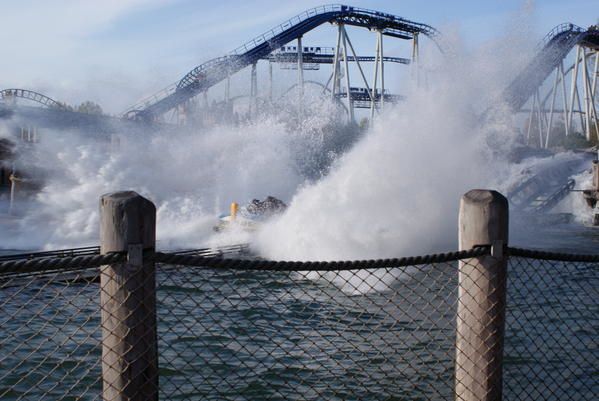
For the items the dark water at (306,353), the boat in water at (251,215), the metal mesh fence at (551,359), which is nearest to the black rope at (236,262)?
the dark water at (306,353)

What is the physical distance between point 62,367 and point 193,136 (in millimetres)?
25106

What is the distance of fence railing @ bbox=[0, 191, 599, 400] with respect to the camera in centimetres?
218

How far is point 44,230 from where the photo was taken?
18.5 m

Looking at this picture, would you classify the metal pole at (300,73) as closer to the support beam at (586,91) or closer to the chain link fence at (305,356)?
the support beam at (586,91)

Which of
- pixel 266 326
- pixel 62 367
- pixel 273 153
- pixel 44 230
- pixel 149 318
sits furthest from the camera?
pixel 273 153

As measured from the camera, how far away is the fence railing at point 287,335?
86.0 inches

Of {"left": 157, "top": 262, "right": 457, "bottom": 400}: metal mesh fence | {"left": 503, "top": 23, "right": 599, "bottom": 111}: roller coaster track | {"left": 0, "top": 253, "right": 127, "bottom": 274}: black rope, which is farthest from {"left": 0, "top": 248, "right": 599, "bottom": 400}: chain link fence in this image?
{"left": 503, "top": 23, "right": 599, "bottom": 111}: roller coaster track

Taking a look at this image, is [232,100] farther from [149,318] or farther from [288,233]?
[149,318]

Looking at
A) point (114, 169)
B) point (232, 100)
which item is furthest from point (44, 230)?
point (232, 100)

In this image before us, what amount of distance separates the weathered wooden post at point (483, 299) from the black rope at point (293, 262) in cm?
7

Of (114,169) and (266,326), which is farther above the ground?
(114,169)

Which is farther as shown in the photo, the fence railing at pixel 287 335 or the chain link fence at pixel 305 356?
the chain link fence at pixel 305 356

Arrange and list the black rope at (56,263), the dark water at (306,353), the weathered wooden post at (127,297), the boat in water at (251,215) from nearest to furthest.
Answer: the black rope at (56,263) → the weathered wooden post at (127,297) → the dark water at (306,353) → the boat in water at (251,215)

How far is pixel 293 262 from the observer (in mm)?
2451
